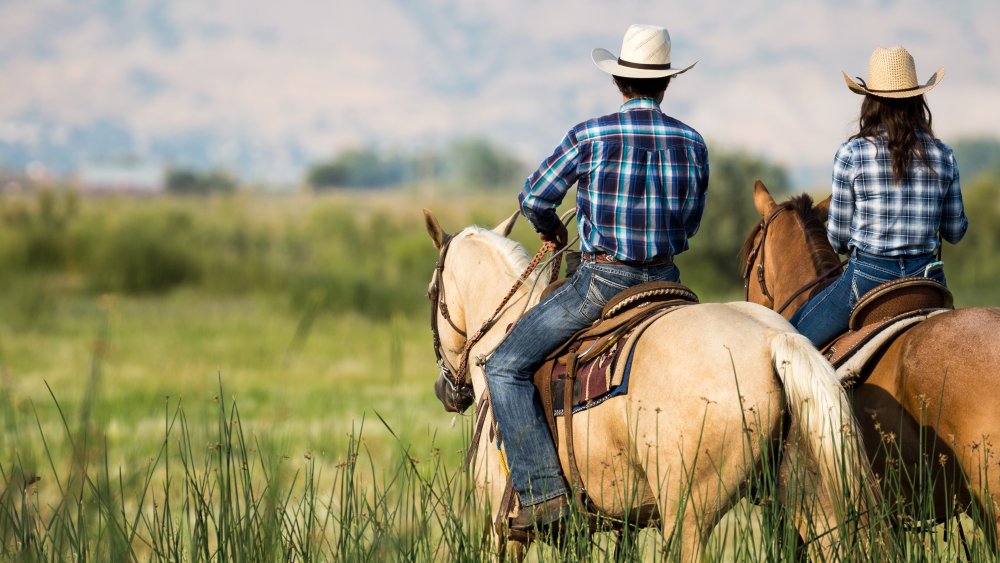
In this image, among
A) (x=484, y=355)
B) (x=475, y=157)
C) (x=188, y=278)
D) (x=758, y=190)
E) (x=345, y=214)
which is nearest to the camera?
(x=484, y=355)

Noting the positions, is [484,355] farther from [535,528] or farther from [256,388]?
[256,388]

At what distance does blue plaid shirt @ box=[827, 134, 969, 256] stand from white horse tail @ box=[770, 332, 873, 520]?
148cm

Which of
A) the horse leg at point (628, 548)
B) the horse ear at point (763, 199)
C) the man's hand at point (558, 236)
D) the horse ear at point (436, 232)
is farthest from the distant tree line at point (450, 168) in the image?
the horse leg at point (628, 548)

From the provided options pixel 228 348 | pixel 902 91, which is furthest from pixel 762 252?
pixel 228 348

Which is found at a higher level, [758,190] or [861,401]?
[758,190]

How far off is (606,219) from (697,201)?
0.40 meters

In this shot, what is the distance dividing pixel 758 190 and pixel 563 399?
8.25ft

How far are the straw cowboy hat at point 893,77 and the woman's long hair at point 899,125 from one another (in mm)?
58

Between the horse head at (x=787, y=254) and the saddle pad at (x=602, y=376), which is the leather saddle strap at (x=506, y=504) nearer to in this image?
the saddle pad at (x=602, y=376)

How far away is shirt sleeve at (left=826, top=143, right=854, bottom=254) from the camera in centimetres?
506

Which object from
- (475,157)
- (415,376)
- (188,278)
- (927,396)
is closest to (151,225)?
(188,278)

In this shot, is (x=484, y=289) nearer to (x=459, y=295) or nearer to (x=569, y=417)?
(x=459, y=295)

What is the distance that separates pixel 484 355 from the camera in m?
4.98

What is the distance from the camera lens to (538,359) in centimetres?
464
